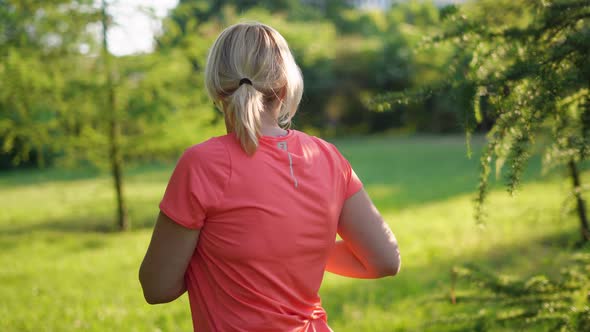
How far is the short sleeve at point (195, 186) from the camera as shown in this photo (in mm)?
1318

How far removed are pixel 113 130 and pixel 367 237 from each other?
22.9ft

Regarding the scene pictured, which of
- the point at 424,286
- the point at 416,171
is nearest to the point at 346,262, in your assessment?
the point at 424,286

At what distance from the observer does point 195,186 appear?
1312 mm

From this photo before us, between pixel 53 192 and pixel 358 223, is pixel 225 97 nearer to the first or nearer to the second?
pixel 358 223

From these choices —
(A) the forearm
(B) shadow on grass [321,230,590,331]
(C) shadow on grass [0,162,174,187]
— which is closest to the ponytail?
(A) the forearm

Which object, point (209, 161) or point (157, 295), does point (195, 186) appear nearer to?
point (209, 161)

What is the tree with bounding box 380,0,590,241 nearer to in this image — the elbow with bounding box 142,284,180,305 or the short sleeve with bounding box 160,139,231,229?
the short sleeve with bounding box 160,139,231,229

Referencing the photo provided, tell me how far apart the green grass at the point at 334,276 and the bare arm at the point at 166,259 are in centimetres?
117

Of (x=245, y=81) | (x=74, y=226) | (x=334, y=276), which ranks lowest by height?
(x=74, y=226)

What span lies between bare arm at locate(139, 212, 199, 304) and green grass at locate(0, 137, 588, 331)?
3.83 feet

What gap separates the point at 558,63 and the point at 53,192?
1296 cm

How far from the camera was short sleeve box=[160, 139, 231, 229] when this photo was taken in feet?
4.33

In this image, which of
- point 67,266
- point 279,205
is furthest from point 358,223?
point 67,266

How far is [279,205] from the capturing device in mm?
1388
